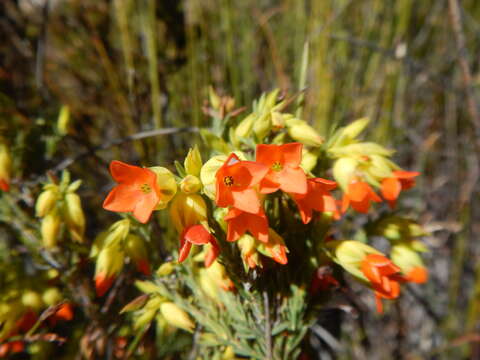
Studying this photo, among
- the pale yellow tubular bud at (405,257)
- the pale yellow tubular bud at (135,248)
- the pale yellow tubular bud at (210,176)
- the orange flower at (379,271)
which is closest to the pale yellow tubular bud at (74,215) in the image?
the pale yellow tubular bud at (135,248)

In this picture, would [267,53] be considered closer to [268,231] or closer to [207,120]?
[207,120]

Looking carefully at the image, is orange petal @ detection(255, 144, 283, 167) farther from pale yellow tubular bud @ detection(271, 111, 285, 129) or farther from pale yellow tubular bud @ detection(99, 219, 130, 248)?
pale yellow tubular bud @ detection(99, 219, 130, 248)

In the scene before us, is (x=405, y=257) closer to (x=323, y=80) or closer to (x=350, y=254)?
(x=350, y=254)

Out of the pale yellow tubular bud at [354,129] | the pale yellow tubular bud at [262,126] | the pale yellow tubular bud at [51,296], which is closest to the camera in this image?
the pale yellow tubular bud at [262,126]

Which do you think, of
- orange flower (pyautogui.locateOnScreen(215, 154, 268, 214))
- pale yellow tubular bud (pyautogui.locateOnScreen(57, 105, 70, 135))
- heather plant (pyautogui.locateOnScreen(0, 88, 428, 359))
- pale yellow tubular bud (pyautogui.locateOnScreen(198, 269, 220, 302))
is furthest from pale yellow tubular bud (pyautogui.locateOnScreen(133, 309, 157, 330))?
pale yellow tubular bud (pyautogui.locateOnScreen(57, 105, 70, 135))

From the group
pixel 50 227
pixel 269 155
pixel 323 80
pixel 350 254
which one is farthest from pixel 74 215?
pixel 323 80

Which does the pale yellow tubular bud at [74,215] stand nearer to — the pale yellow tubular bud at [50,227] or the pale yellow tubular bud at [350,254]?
the pale yellow tubular bud at [50,227]

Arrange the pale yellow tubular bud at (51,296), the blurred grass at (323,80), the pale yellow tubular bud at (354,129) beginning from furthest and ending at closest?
the blurred grass at (323,80) → the pale yellow tubular bud at (51,296) → the pale yellow tubular bud at (354,129)

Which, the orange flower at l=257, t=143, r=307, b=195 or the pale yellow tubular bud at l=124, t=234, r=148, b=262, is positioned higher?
the orange flower at l=257, t=143, r=307, b=195
